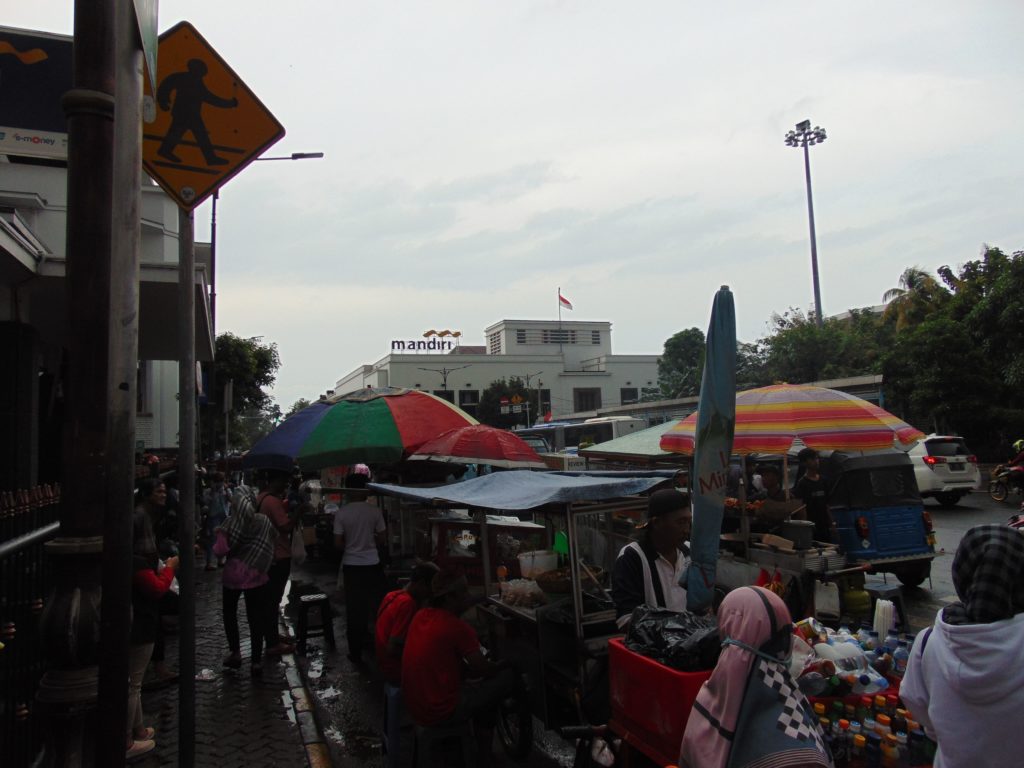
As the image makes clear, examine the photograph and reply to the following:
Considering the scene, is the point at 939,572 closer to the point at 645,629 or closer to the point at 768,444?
the point at 768,444

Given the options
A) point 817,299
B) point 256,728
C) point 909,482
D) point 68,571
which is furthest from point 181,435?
point 817,299

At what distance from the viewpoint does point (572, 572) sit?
470cm

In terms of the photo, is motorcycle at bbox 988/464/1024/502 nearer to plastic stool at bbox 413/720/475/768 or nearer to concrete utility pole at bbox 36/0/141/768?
plastic stool at bbox 413/720/475/768

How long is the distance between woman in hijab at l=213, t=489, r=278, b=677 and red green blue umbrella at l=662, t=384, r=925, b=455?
504cm

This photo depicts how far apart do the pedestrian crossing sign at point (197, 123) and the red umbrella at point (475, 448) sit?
497 cm

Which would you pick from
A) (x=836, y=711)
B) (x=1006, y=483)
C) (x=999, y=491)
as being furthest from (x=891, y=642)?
(x=999, y=491)

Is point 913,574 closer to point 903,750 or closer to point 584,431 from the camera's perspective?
point 903,750

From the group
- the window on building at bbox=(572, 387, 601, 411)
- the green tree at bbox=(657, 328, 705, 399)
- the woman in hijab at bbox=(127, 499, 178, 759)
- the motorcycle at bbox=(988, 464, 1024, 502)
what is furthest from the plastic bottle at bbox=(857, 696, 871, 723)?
the window on building at bbox=(572, 387, 601, 411)

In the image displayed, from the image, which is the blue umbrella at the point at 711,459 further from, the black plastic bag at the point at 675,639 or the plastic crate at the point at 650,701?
the plastic crate at the point at 650,701

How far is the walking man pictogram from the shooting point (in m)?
3.45

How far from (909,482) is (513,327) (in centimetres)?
7804

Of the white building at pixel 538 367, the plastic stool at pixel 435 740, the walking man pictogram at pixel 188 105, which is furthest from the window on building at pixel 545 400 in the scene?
the walking man pictogram at pixel 188 105

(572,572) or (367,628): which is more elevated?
(572,572)

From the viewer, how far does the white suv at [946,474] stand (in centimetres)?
1781
